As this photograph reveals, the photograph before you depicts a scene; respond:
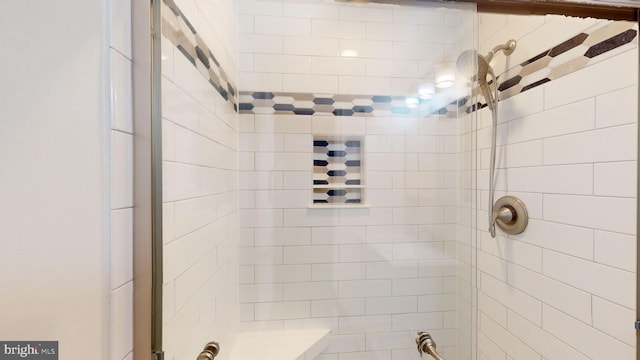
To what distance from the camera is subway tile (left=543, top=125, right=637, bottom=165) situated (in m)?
0.76

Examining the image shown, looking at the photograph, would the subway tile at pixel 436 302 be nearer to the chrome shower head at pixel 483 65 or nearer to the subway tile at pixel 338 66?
the chrome shower head at pixel 483 65

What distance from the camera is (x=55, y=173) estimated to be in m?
0.44

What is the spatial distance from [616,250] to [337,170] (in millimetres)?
1045

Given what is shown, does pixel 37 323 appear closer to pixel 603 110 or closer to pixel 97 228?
pixel 97 228

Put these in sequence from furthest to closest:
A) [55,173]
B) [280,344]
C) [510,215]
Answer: [280,344]
[510,215]
[55,173]

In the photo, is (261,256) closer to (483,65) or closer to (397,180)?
(397,180)

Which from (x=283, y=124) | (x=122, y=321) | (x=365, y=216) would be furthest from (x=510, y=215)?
(x=122, y=321)

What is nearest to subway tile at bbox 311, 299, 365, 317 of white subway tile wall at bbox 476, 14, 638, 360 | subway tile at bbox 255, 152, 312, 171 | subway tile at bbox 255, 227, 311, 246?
subway tile at bbox 255, 227, 311, 246

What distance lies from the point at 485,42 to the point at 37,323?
67.5 inches

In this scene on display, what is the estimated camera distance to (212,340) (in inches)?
39.9

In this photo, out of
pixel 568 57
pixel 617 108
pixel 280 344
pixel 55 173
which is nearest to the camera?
pixel 55 173

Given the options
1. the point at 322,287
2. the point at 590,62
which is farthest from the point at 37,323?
the point at 590,62

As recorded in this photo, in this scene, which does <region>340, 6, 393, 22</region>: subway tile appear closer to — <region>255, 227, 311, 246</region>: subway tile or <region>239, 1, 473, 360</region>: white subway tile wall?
<region>239, 1, 473, 360</region>: white subway tile wall

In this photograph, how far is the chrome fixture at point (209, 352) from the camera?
2.91 feet
